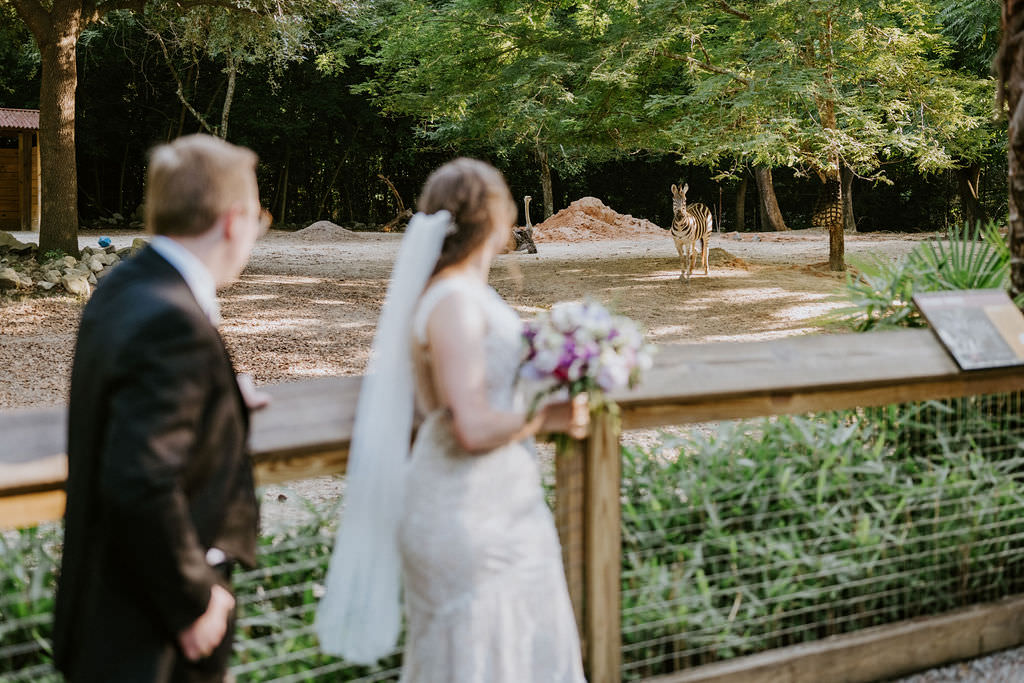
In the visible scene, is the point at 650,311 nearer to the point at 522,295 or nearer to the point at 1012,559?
the point at 522,295

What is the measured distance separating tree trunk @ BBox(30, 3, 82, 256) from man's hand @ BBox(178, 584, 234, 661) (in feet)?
44.1

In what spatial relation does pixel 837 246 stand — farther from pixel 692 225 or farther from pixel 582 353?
pixel 582 353

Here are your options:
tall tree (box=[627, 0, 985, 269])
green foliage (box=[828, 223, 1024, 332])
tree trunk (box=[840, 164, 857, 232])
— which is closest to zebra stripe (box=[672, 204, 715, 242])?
tall tree (box=[627, 0, 985, 269])

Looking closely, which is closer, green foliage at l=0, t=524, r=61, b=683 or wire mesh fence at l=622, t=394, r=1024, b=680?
green foliage at l=0, t=524, r=61, b=683

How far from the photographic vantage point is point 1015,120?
3.85 meters

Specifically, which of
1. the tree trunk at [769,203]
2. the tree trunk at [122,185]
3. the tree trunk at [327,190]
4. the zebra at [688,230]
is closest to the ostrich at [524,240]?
the zebra at [688,230]

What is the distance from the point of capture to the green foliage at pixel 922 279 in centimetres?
419

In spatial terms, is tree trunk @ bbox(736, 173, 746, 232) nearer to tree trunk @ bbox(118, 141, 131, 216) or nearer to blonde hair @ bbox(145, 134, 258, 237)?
tree trunk @ bbox(118, 141, 131, 216)

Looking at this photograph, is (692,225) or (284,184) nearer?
(692,225)

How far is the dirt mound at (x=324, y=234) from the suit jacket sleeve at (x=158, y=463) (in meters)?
21.9

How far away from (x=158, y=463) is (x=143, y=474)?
3 cm

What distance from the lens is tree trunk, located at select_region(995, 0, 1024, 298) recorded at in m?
3.86

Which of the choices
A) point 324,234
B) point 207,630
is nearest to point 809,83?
point 207,630

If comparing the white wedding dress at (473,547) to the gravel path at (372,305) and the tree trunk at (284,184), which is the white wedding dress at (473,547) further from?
the tree trunk at (284,184)
